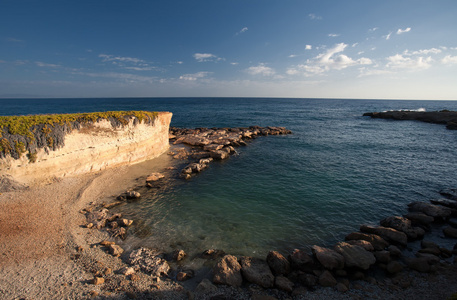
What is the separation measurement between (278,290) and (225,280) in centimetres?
244

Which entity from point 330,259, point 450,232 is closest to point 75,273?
point 330,259

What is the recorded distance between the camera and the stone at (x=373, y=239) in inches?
465

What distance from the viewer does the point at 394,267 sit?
10.2 m

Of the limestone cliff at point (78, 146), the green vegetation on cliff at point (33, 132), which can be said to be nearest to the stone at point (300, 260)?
the limestone cliff at point (78, 146)

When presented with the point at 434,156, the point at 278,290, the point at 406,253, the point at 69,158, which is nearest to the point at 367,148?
the point at 434,156

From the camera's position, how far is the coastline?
341 inches

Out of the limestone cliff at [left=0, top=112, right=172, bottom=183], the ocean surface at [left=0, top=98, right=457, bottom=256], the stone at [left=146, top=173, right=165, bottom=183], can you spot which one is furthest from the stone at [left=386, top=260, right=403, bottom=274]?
the limestone cliff at [left=0, top=112, right=172, bottom=183]

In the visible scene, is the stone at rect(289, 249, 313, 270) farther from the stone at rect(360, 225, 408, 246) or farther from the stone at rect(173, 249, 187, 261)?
the stone at rect(173, 249, 187, 261)

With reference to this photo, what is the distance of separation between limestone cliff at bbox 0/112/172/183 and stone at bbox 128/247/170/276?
1282 cm

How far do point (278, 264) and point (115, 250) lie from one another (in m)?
8.81

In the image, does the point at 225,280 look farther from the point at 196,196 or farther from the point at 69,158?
the point at 69,158

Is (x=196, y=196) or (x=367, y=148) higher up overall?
(x=367, y=148)

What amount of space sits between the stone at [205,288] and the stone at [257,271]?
63.8 inches

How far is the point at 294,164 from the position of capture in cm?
2709
